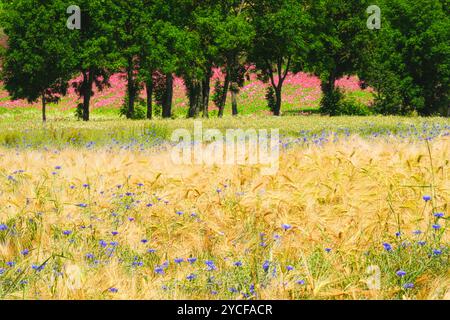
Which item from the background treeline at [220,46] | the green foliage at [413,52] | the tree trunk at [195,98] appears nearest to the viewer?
the background treeline at [220,46]

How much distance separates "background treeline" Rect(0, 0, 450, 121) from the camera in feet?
122

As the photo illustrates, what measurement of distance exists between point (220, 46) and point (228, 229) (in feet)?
111

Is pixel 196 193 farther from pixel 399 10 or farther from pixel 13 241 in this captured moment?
pixel 399 10

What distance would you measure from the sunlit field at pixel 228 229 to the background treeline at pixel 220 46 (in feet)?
101

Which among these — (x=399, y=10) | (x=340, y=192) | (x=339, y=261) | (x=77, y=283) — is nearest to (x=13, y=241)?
(x=77, y=283)

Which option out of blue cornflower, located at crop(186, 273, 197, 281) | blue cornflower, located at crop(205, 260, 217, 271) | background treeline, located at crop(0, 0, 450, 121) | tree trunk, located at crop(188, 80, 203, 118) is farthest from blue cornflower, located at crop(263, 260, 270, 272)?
tree trunk, located at crop(188, 80, 203, 118)

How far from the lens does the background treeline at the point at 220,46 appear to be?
122ft

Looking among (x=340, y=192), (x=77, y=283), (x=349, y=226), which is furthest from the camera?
(x=340, y=192)

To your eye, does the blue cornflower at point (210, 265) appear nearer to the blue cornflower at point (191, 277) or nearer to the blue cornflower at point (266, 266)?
the blue cornflower at point (191, 277)

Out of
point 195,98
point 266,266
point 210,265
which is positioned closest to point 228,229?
point 210,265

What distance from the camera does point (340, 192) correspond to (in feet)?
17.8

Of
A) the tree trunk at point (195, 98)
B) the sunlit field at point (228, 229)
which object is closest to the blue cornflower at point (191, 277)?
the sunlit field at point (228, 229)

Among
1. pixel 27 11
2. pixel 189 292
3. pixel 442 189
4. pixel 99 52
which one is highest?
pixel 27 11

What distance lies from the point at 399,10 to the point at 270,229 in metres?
46.5
